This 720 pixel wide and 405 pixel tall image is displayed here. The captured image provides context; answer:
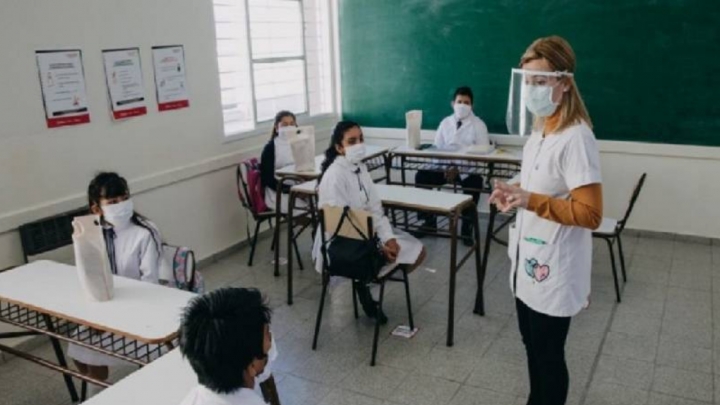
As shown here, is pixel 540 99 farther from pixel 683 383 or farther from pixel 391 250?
pixel 683 383

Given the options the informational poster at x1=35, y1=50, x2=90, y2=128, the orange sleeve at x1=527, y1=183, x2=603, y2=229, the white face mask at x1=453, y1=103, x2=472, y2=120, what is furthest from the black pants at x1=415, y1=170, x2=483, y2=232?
the orange sleeve at x1=527, y1=183, x2=603, y2=229

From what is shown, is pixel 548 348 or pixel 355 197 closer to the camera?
pixel 548 348

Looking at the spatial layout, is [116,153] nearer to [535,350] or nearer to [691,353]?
[535,350]

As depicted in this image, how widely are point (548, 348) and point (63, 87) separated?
2.82 meters

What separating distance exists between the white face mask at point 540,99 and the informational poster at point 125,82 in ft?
8.57

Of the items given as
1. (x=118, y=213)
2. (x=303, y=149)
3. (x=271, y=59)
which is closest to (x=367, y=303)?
(x=303, y=149)

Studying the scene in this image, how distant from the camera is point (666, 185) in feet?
15.1

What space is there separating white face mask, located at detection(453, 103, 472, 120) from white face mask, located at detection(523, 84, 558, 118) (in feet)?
9.53

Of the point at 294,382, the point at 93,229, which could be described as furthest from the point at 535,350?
the point at 93,229

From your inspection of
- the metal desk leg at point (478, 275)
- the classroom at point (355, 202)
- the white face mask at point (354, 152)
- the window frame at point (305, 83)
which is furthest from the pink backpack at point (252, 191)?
the metal desk leg at point (478, 275)

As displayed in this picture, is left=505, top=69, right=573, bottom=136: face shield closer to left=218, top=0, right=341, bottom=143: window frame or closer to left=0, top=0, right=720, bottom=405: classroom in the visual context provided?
left=0, top=0, right=720, bottom=405: classroom

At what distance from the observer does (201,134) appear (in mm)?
4324

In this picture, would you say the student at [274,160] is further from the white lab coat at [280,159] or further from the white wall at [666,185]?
the white wall at [666,185]

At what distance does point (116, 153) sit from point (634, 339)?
315cm
